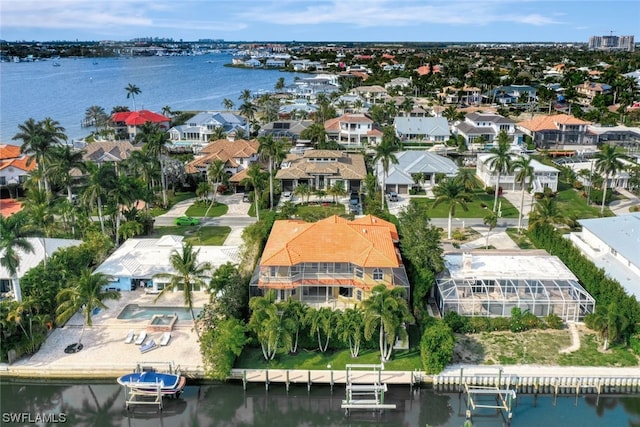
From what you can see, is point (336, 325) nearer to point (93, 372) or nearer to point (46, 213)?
point (93, 372)

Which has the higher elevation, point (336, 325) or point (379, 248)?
point (379, 248)

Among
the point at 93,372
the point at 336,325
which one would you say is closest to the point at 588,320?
the point at 336,325

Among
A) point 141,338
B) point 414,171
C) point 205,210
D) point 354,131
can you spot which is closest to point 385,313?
point 141,338

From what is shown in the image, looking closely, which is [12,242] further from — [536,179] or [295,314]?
[536,179]

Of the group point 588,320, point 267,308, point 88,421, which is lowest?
point 88,421

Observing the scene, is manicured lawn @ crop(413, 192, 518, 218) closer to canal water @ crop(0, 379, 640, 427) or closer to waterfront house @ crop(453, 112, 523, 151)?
waterfront house @ crop(453, 112, 523, 151)

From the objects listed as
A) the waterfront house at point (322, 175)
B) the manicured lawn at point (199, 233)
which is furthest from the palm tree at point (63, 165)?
the waterfront house at point (322, 175)

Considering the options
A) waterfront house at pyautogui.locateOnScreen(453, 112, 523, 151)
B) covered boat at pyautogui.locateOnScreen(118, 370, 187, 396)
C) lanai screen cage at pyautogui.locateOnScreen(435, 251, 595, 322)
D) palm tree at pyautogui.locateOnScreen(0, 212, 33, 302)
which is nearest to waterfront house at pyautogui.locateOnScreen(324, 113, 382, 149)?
waterfront house at pyautogui.locateOnScreen(453, 112, 523, 151)

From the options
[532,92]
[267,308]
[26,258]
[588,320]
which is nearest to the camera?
[267,308]
